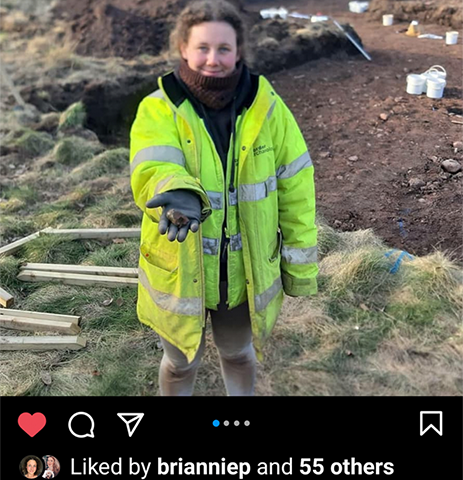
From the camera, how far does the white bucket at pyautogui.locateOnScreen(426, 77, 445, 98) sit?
27.6 feet

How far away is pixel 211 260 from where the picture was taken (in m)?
2.31

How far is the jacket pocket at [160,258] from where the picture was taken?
2285mm

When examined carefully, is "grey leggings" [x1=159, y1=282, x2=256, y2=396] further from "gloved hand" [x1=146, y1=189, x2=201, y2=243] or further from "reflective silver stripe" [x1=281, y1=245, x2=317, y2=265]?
"gloved hand" [x1=146, y1=189, x2=201, y2=243]

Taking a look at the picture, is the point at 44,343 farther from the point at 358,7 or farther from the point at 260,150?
the point at 358,7

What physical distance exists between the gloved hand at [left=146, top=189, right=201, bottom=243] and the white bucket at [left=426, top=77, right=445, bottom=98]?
7.75 meters

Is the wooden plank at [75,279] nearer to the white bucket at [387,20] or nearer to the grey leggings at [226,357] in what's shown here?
the grey leggings at [226,357]

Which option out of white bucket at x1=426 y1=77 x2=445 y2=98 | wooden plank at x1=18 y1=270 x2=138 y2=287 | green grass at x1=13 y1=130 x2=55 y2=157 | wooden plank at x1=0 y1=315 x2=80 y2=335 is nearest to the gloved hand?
wooden plank at x1=0 y1=315 x2=80 y2=335

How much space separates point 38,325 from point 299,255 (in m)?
2.42

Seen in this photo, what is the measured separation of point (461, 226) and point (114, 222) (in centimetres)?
367

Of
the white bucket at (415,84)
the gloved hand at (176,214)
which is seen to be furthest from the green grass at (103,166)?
the gloved hand at (176,214)

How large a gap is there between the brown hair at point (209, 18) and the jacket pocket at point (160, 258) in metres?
0.91

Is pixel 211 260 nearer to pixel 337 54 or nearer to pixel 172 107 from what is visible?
pixel 172 107
